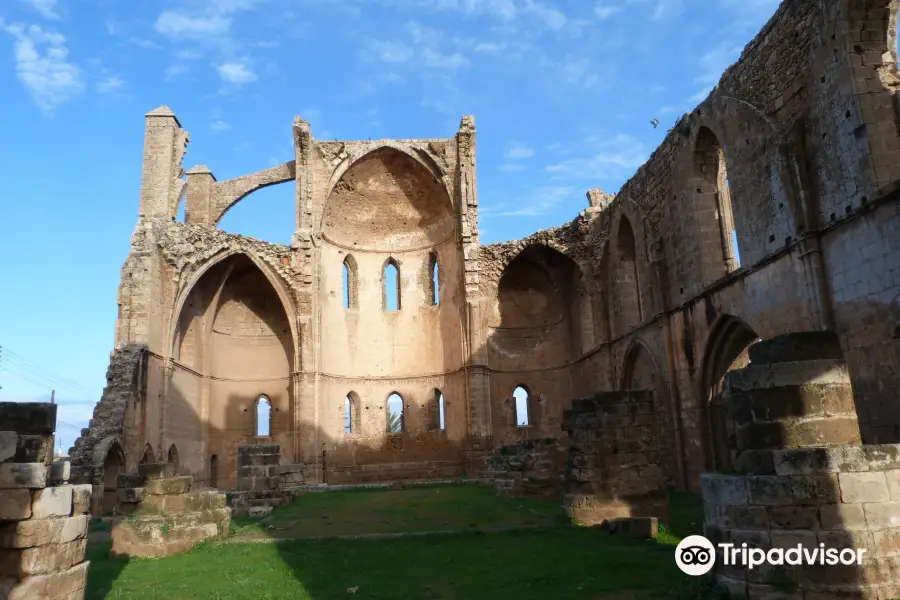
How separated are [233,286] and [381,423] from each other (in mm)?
7312

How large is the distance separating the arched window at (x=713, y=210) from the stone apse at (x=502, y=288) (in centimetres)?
5

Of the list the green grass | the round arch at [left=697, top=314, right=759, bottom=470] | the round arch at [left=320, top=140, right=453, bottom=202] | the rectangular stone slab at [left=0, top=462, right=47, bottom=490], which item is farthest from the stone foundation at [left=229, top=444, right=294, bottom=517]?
the round arch at [left=320, top=140, right=453, bottom=202]

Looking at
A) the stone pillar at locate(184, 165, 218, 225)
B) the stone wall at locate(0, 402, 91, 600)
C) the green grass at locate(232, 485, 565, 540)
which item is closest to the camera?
the stone wall at locate(0, 402, 91, 600)

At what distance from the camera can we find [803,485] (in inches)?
200

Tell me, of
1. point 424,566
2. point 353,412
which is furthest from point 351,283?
point 424,566

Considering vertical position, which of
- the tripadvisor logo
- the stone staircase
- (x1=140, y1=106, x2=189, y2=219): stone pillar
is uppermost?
(x1=140, y1=106, x2=189, y2=219): stone pillar

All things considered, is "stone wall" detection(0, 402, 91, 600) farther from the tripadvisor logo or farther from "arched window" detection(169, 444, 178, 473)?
"arched window" detection(169, 444, 178, 473)

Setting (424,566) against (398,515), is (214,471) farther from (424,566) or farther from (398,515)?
(424,566)

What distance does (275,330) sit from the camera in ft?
79.9

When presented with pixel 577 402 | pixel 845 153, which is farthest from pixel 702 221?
pixel 577 402

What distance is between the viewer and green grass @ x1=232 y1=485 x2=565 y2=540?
10.5 meters

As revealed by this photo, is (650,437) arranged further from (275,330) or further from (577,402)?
(275,330)

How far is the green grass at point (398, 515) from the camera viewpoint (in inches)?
412

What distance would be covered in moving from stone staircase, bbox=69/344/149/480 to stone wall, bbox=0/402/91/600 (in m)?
11.2
